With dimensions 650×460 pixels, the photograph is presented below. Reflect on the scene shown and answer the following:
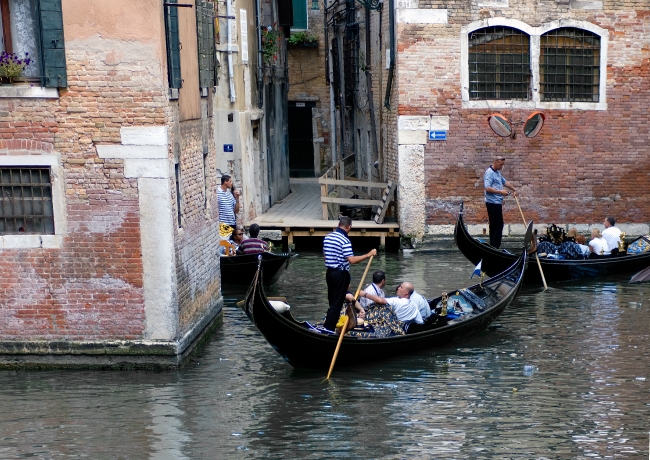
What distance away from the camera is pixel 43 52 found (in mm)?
8164

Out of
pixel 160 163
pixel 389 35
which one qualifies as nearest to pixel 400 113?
pixel 389 35

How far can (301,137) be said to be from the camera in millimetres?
25453

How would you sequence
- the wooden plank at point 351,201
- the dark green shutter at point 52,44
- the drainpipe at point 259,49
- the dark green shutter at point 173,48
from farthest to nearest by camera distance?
the drainpipe at point 259,49 → the wooden plank at point 351,201 → the dark green shutter at point 173,48 → the dark green shutter at point 52,44

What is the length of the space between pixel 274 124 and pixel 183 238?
11.6 m

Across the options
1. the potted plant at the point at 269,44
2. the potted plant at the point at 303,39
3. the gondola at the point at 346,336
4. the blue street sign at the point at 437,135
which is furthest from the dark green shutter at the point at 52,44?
the potted plant at the point at 303,39

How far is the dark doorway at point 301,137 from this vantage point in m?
25.3

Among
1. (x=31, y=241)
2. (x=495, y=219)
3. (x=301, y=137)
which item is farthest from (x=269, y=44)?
(x=31, y=241)

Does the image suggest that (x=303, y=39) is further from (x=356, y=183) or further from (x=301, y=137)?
(x=356, y=183)

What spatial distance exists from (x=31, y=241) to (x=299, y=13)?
14098 millimetres

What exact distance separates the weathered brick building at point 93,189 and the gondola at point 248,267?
11.4ft

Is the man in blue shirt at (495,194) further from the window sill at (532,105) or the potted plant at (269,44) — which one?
the potted plant at (269,44)

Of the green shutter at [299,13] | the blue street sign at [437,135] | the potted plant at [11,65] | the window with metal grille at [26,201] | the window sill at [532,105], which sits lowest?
the window with metal grille at [26,201]

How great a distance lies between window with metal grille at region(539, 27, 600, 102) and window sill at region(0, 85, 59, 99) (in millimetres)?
8675

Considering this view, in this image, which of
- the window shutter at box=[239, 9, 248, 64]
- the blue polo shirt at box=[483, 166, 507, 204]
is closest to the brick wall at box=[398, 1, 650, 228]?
the blue polo shirt at box=[483, 166, 507, 204]
